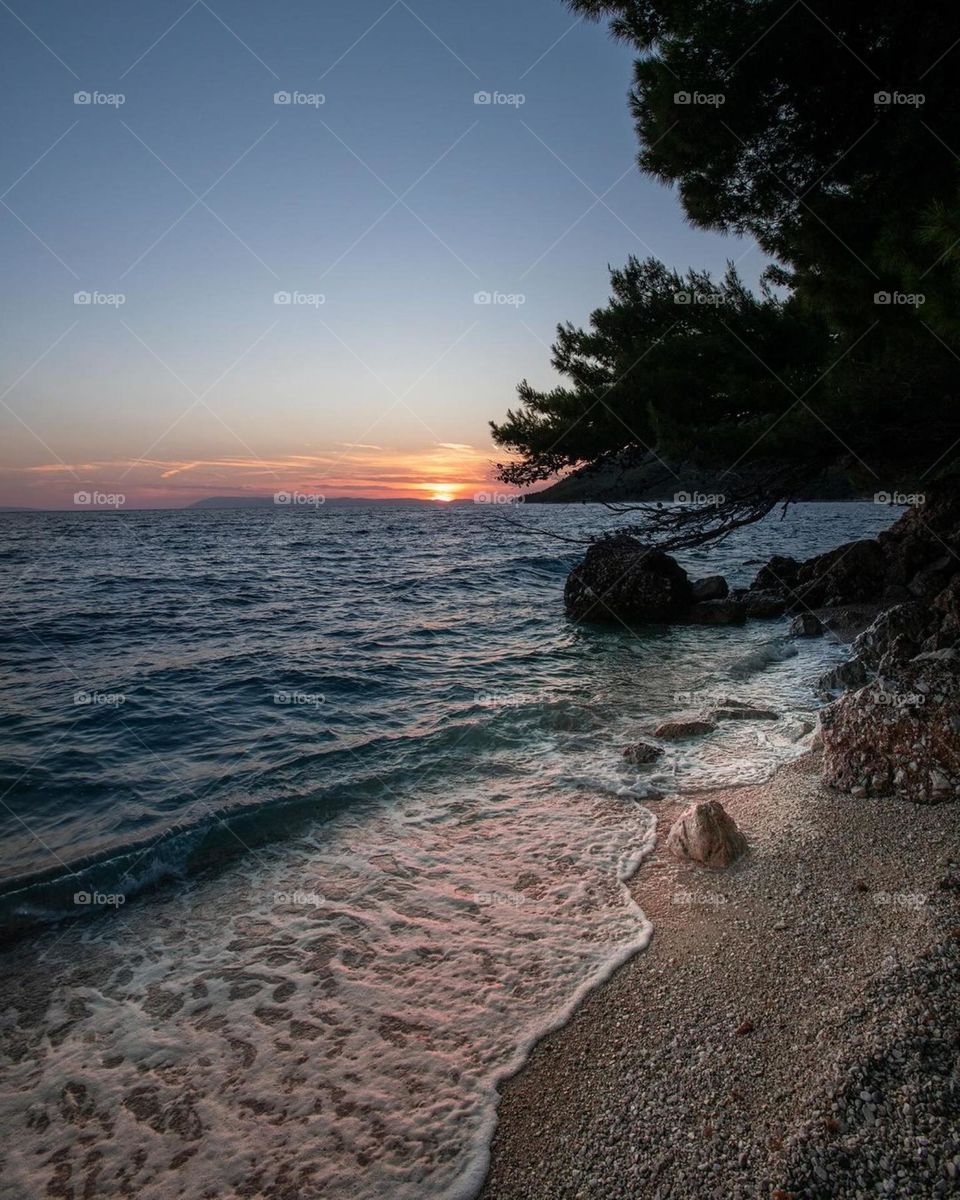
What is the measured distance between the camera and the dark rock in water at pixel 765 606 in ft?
63.2

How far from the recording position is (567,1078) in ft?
12.5

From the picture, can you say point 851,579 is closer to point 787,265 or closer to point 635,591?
point 635,591

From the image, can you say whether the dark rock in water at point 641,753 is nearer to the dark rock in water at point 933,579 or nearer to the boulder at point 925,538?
the dark rock in water at point 933,579

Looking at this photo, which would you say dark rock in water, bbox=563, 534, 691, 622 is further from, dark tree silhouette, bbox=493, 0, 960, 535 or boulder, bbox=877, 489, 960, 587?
dark tree silhouette, bbox=493, 0, 960, 535

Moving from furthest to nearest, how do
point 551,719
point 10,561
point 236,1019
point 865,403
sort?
point 10,561
point 551,719
point 865,403
point 236,1019

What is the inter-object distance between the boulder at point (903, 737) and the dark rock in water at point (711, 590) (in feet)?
44.8

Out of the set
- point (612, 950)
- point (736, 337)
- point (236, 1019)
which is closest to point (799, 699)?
point (736, 337)

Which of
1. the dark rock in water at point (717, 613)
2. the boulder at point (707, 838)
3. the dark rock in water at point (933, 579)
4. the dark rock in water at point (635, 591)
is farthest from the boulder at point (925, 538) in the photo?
the boulder at point (707, 838)

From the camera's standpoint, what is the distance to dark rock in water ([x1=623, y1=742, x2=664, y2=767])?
28.9 ft

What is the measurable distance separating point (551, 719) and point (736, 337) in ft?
22.9

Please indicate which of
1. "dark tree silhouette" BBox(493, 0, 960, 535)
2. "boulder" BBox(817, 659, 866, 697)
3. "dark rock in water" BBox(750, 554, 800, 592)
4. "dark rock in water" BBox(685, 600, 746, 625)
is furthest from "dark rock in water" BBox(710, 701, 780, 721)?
"dark rock in water" BBox(750, 554, 800, 592)

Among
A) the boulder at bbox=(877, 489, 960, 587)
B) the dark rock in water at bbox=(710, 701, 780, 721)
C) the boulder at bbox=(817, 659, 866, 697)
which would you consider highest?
the boulder at bbox=(877, 489, 960, 587)

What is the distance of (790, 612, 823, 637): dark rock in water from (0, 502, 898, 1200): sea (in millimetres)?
573

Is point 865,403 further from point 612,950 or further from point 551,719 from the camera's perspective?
point 612,950
